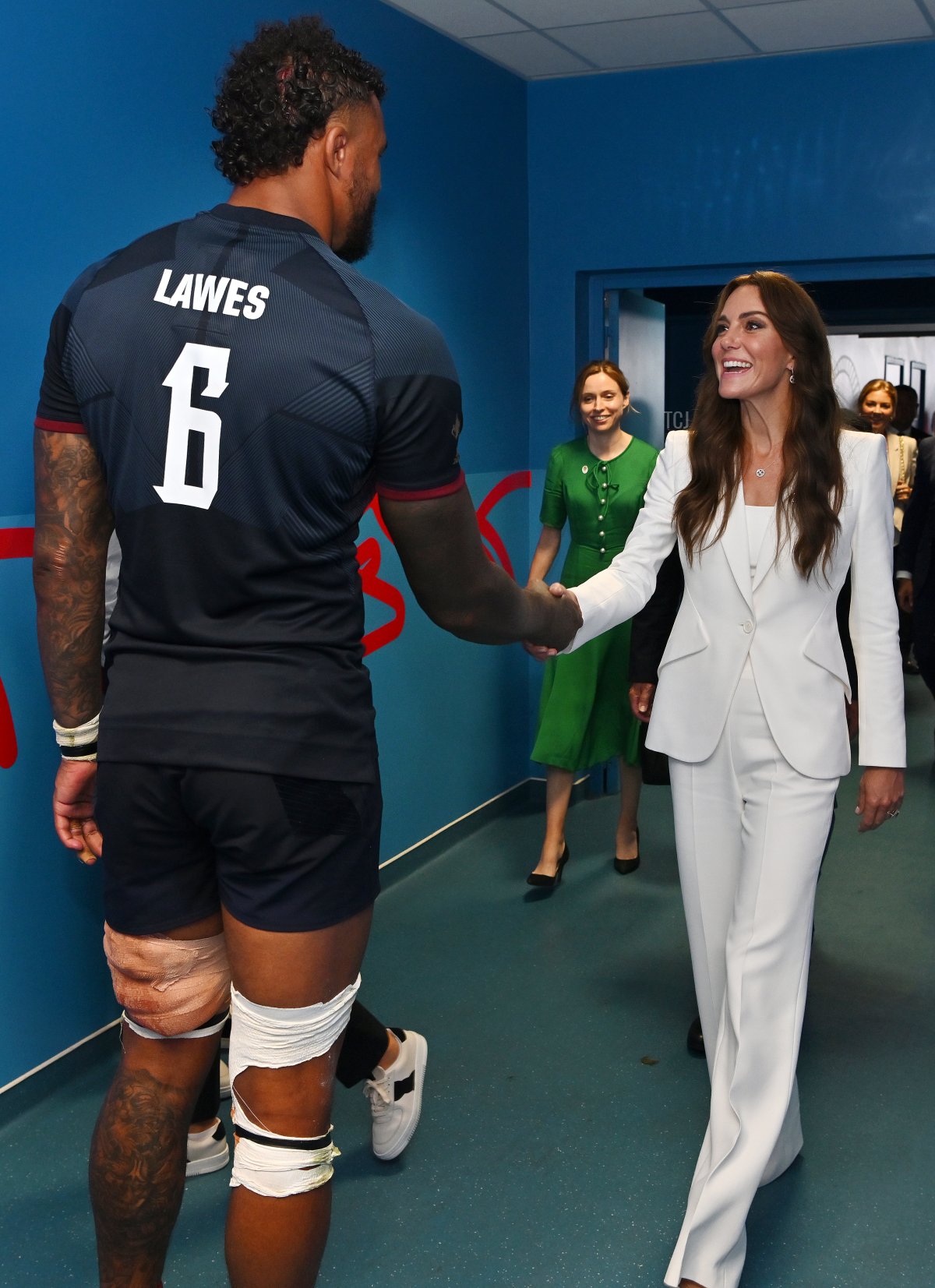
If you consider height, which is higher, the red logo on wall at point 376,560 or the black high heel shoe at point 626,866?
the red logo on wall at point 376,560

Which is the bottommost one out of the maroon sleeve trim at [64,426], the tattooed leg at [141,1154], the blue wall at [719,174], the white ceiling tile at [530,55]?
the tattooed leg at [141,1154]

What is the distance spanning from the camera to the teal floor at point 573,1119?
92.6 inches

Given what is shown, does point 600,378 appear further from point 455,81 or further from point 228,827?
point 228,827

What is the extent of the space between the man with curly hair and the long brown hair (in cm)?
88

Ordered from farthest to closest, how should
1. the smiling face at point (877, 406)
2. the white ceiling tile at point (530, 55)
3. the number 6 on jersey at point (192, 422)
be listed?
the smiling face at point (877, 406) < the white ceiling tile at point (530, 55) < the number 6 on jersey at point (192, 422)

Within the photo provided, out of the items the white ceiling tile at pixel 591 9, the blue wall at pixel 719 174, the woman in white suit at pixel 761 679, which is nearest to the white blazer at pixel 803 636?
the woman in white suit at pixel 761 679

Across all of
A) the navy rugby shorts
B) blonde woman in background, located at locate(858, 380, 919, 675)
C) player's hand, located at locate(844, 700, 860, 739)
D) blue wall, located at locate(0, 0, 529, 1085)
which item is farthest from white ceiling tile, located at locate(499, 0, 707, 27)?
the navy rugby shorts

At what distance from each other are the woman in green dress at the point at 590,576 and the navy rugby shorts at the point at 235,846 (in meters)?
2.77

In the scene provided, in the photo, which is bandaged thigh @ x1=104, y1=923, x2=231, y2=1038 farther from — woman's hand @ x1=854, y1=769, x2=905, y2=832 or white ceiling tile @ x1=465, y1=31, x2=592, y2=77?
white ceiling tile @ x1=465, y1=31, x2=592, y2=77

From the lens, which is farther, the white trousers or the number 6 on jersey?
the white trousers

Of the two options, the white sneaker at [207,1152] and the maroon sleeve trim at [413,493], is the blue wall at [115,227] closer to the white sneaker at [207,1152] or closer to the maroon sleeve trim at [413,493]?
the white sneaker at [207,1152]

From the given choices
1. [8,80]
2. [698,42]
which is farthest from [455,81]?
[8,80]

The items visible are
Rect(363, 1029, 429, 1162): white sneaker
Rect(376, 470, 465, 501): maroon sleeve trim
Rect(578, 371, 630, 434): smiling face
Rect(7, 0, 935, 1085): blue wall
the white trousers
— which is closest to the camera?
Rect(376, 470, 465, 501): maroon sleeve trim

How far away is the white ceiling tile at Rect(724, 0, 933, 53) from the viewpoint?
14.0 feet
